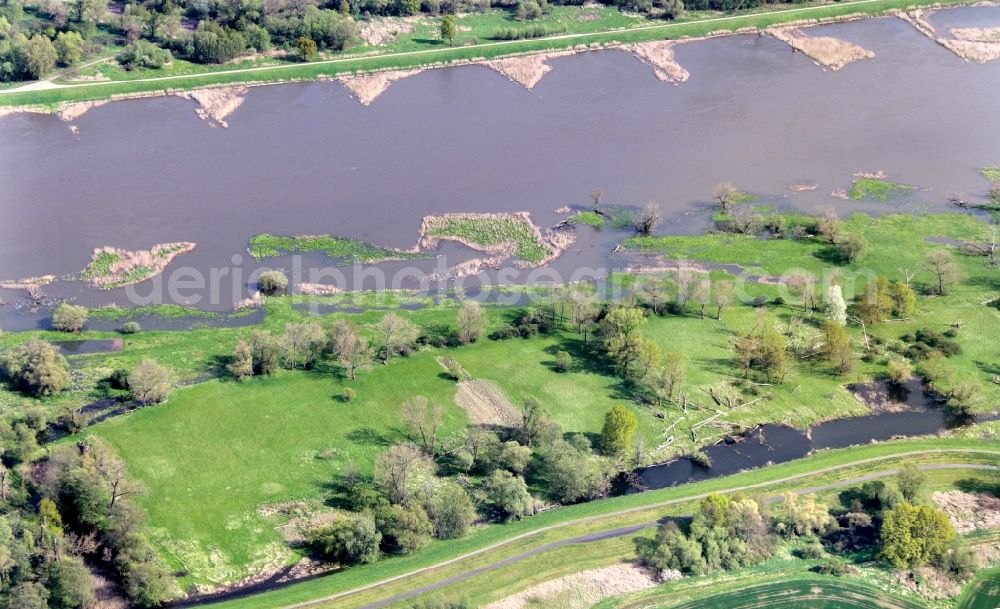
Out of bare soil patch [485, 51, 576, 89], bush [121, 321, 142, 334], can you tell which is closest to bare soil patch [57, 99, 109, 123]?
bush [121, 321, 142, 334]

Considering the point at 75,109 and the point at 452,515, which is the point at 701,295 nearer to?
the point at 452,515

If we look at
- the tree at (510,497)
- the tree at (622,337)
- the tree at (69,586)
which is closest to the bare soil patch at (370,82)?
the tree at (622,337)

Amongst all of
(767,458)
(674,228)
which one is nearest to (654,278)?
(674,228)

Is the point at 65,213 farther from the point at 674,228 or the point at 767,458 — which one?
the point at 767,458

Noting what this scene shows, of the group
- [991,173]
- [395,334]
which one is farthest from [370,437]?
[991,173]

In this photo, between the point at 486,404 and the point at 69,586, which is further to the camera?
the point at 486,404

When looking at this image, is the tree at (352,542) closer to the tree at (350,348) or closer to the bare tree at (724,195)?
the tree at (350,348)
